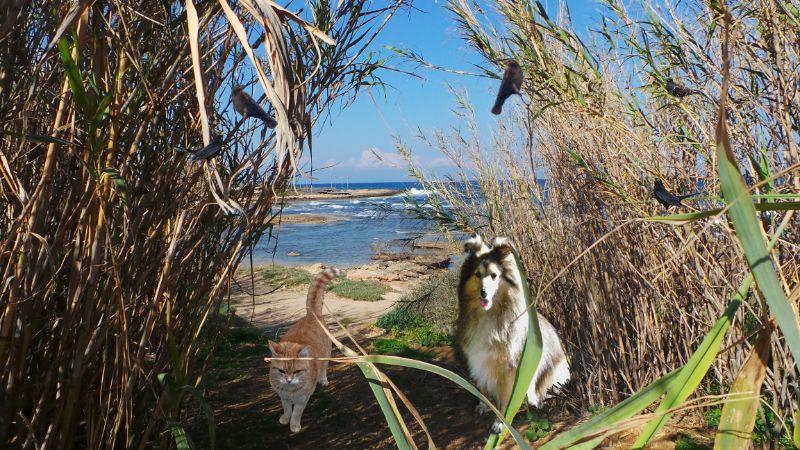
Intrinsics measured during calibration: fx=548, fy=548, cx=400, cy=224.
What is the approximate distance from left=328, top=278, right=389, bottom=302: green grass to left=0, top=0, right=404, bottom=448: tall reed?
822 cm

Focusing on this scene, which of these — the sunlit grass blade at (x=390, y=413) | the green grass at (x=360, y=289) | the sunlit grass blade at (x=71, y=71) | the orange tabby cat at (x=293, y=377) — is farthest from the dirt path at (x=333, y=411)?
the green grass at (x=360, y=289)

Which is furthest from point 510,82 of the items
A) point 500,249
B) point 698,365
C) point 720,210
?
point 500,249

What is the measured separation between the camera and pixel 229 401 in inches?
182

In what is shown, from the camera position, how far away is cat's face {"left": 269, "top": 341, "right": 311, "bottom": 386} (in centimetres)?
404

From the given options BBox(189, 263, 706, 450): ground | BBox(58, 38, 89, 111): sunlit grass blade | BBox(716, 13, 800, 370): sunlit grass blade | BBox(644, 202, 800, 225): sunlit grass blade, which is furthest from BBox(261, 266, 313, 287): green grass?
BBox(716, 13, 800, 370): sunlit grass blade

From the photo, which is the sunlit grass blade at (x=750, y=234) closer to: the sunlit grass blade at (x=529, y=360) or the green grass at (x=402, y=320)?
Answer: the sunlit grass blade at (x=529, y=360)

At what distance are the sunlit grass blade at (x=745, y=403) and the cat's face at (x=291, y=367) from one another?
139 inches

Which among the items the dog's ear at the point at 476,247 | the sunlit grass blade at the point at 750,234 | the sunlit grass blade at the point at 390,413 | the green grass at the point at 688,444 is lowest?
the green grass at the point at 688,444

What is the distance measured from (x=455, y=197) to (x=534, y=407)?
201 centimetres

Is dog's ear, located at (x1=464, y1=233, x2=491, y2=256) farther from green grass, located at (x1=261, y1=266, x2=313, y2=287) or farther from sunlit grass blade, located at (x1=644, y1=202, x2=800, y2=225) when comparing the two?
green grass, located at (x1=261, y1=266, x2=313, y2=287)

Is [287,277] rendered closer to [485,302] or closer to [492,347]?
[492,347]

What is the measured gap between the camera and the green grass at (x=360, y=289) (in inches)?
412

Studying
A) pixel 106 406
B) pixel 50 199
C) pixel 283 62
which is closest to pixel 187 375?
pixel 106 406

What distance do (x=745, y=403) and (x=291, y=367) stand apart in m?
3.64
